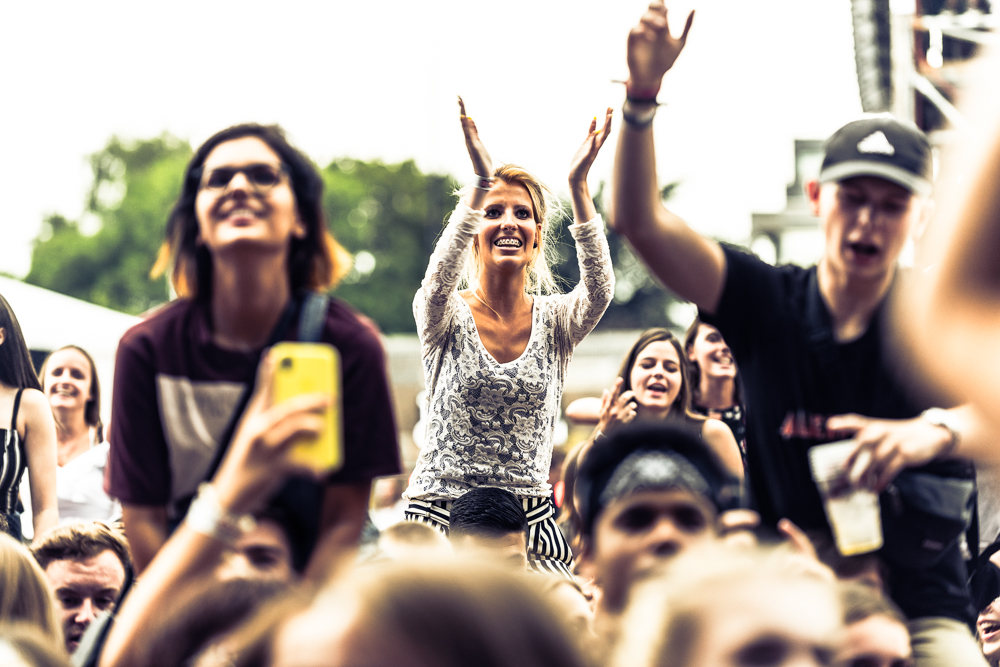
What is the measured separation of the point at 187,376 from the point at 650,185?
1106mm

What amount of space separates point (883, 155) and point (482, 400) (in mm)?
1941

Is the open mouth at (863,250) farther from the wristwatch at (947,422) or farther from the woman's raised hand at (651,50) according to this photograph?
the woman's raised hand at (651,50)

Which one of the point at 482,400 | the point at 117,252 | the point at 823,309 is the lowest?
the point at 482,400

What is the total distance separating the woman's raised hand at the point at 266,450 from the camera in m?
1.64

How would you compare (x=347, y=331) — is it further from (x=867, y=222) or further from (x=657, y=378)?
(x=657, y=378)

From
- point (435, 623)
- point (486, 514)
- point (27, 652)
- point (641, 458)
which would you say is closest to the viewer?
point (435, 623)

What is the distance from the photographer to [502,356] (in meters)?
3.97

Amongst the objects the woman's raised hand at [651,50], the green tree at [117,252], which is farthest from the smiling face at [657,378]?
the green tree at [117,252]

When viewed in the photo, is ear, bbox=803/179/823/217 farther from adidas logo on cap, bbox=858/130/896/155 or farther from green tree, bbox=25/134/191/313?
green tree, bbox=25/134/191/313

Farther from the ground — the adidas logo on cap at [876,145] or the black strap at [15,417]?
the adidas logo on cap at [876,145]

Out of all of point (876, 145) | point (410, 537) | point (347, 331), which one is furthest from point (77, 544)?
point (876, 145)

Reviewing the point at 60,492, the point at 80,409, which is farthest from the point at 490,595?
the point at 80,409

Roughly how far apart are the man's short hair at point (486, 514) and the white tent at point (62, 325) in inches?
218

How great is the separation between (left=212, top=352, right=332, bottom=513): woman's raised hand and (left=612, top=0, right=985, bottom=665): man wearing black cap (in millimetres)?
913
